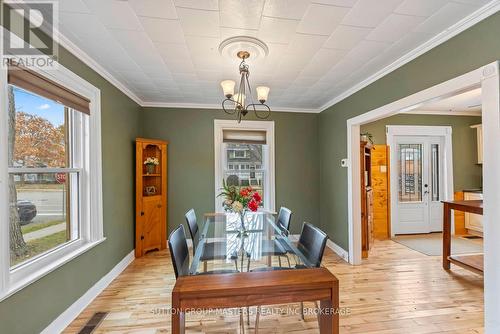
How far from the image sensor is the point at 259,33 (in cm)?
196

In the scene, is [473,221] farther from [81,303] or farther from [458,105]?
[81,303]

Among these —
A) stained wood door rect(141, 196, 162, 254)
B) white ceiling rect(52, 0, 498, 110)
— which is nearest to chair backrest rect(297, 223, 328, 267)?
white ceiling rect(52, 0, 498, 110)

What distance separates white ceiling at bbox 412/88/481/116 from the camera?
3.80m

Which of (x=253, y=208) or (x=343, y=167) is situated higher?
(x=343, y=167)

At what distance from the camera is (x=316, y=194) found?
4.54m

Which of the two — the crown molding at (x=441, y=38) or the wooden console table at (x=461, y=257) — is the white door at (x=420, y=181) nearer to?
the wooden console table at (x=461, y=257)

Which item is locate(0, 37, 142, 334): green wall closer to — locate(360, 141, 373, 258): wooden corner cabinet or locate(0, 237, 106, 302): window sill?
locate(0, 237, 106, 302): window sill

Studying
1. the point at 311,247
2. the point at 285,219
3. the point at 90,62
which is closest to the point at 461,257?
the point at 285,219

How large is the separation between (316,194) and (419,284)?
209 cm

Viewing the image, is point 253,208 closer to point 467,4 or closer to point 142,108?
point 467,4

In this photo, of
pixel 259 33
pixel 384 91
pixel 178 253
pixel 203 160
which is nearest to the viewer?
pixel 178 253

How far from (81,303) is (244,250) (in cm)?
168

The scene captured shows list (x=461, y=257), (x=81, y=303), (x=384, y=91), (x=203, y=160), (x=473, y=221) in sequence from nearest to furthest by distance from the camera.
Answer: (x=81, y=303) → (x=384, y=91) → (x=461, y=257) → (x=203, y=160) → (x=473, y=221)

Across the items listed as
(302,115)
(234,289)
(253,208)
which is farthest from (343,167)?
(234,289)
